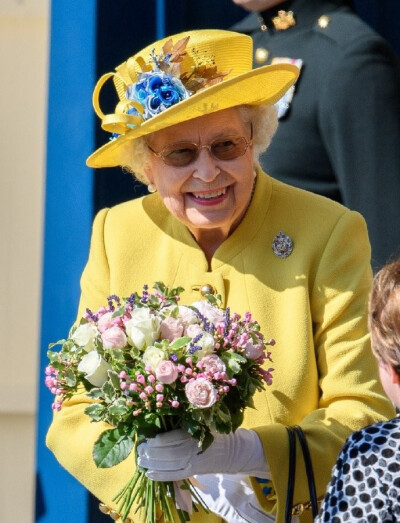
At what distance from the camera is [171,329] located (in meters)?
3.07

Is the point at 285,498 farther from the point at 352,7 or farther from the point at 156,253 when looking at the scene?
the point at 352,7

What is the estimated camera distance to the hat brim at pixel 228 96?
11.1 feet

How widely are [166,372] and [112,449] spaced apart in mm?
316

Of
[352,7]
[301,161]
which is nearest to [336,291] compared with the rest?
[301,161]

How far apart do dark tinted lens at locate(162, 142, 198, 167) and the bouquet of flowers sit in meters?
0.46

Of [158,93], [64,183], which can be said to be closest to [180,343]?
[158,93]

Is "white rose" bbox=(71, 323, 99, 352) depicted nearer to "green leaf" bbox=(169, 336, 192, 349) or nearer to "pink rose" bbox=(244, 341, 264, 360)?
"green leaf" bbox=(169, 336, 192, 349)

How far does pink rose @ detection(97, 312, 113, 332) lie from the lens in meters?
3.12

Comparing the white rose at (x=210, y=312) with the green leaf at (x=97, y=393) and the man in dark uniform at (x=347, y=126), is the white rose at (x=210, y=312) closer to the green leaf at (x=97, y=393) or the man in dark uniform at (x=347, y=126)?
the green leaf at (x=97, y=393)

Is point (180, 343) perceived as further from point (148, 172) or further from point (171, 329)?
point (148, 172)

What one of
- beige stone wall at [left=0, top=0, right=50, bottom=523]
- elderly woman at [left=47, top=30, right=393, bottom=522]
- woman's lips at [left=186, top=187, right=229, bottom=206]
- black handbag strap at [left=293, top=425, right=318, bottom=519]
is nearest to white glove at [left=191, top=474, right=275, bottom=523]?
elderly woman at [left=47, top=30, right=393, bottom=522]

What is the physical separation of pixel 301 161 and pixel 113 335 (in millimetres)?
1610

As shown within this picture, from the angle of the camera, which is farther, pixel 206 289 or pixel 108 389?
pixel 206 289

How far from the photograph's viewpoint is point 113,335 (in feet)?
10.1
